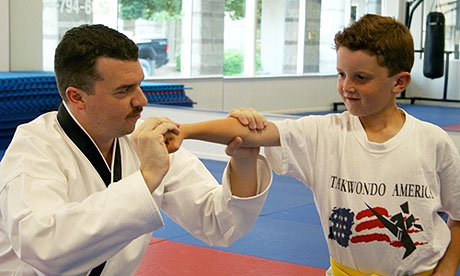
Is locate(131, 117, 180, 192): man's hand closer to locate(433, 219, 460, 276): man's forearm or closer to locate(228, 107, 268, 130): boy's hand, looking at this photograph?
locate(228, 107, 268, 130): boy's hand

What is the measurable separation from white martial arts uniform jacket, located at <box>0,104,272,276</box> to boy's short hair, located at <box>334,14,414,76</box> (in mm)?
463

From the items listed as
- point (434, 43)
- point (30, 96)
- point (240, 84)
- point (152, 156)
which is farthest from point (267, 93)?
point (152, 156)

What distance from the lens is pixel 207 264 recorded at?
150 inches

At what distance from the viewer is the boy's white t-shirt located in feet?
7.02

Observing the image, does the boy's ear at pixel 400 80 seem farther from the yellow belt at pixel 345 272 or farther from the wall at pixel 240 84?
the wall at pixel 240 84

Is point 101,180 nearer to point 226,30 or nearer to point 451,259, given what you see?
point 451,259

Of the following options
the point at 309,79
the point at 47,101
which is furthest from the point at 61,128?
the point at 47,101

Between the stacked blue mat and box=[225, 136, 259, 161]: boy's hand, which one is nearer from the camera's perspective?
box=[225, 136, 259, 161]: boy's hand

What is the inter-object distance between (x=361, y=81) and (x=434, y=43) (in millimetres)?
3780

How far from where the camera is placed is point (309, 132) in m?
2.23

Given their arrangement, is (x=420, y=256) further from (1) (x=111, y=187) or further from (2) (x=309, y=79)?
(2) (x=309, y=79)

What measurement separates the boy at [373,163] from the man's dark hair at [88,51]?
0.35 meters

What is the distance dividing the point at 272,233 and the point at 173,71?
3997 millimetres

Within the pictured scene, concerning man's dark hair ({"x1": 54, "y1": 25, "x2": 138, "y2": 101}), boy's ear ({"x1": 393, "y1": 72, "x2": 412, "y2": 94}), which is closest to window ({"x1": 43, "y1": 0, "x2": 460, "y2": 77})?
boy's ear ({"x1": 393, "y1": 72, "x2": 412, "y2": 94})
